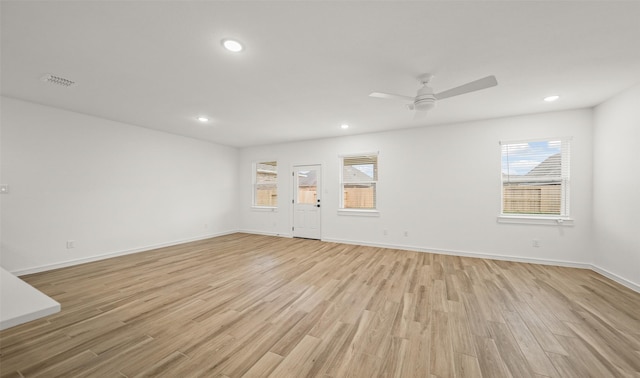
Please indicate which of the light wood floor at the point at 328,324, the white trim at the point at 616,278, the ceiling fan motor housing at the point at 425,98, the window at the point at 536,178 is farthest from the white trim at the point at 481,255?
the ceiling fan motor housing at the point at 425,98

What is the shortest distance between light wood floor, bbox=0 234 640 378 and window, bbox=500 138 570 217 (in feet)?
3.56

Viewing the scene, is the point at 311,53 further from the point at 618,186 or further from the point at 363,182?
the point at 618,186

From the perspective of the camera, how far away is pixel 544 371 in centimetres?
160

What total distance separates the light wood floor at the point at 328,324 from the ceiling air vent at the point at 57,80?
8.71 ft

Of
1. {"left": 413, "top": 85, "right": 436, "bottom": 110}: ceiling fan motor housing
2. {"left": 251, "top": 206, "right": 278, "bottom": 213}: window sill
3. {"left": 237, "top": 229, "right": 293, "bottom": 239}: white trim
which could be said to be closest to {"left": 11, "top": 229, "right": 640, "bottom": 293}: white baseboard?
{"left": 237, "top": 229, "right": 293, "bottom": 239}: white trim

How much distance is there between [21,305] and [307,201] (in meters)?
5.45

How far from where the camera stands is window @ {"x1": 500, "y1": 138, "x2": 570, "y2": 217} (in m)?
4.01

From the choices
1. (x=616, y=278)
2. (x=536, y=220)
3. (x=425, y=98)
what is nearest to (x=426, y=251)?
(x=536, y=220)

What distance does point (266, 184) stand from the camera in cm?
702

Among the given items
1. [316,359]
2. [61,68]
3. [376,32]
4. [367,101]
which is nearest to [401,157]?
[367,101]

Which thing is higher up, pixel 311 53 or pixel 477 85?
pixel 311 53

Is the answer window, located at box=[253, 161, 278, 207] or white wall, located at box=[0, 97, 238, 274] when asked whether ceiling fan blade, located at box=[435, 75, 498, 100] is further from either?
white wall, located at box=[0, 97, 238, 274]

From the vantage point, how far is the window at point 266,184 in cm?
684

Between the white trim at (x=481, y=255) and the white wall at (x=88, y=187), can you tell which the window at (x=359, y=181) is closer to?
the white trim at (x=481, y=255)
